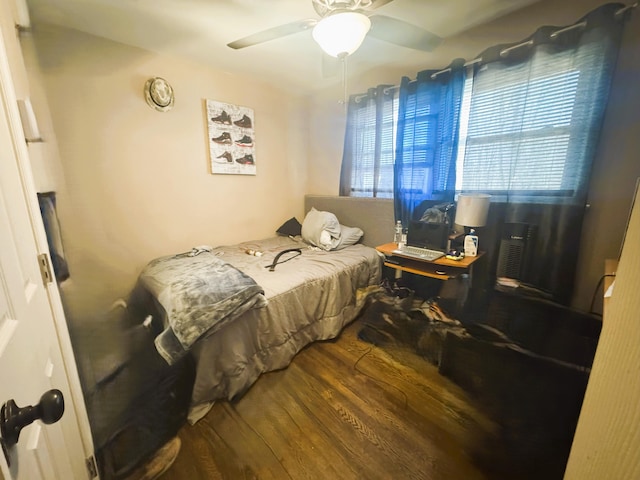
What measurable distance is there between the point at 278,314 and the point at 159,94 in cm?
220

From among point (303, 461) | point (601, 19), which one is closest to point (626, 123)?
point (601, 19)

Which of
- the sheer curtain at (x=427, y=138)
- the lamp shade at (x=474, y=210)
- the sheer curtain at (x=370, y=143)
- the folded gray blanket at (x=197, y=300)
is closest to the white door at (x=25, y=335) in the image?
the folded gray blanket at (x=197, y=300)

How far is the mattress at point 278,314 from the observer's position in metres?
1.44

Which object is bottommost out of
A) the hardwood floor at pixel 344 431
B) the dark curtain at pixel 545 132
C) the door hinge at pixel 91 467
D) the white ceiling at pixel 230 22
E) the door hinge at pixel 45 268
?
the hardwood floor at pixel 344 431

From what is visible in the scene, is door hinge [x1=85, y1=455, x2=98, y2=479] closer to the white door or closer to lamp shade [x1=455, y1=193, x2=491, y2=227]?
the white door

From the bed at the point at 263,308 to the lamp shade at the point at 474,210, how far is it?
0.89 m

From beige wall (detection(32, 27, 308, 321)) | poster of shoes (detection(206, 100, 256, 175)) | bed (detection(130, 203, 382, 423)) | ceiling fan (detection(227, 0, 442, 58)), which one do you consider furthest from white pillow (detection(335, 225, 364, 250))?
ceiling fan (detection(227, 0, 442, 58))

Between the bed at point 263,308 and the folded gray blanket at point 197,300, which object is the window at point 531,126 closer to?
the bed at point 263,308

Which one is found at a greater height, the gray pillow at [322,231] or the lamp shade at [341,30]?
the lamp shade at [341,30]

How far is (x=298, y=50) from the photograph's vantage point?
7.16 feet

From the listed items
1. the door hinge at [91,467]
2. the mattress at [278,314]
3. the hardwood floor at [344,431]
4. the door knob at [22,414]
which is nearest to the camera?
the door knob at [22,414]

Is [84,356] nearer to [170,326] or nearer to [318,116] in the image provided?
[170,326]

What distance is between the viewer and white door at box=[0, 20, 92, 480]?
1.60 feet

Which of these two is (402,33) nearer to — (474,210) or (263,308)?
(474,210)
